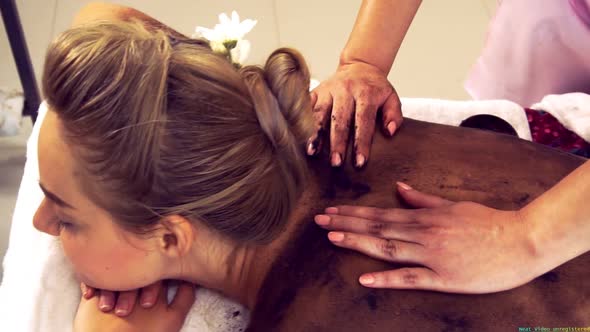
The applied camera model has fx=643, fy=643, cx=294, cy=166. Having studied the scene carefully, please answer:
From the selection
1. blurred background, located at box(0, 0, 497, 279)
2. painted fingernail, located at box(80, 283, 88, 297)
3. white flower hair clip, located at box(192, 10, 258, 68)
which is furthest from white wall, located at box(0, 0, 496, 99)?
painted fingernail, located at box(80, 283, 88, 297)

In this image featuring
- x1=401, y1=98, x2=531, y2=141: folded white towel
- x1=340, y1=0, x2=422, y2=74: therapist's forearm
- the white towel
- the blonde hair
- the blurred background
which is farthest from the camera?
the blurred background

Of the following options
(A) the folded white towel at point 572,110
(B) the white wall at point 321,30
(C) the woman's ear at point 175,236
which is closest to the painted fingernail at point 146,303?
(C) the woman's ear at point 175,236

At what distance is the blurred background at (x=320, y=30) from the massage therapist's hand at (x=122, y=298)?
1327 mm

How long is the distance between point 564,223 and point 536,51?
0.65 meters

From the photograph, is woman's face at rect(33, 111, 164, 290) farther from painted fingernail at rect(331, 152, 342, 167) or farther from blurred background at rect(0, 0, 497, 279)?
blurred background at rect(0, 0, 497, 279)

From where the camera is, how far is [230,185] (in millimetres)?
808

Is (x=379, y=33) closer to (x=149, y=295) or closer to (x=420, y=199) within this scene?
(x=420, y=199)

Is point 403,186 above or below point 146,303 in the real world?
above

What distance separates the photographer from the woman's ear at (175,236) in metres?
0.84

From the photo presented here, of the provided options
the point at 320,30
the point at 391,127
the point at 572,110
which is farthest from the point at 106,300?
the point at 320,30

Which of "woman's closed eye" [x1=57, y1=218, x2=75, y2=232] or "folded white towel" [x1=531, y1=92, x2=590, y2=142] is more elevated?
"folded white towel" [x1=531, y1=92, x2=590, y2=142]

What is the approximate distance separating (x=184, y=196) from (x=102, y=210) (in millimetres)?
120

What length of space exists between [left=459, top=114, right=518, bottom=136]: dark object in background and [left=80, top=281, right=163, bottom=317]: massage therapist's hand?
677 mm

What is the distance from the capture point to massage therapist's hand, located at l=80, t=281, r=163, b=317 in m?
0.96
